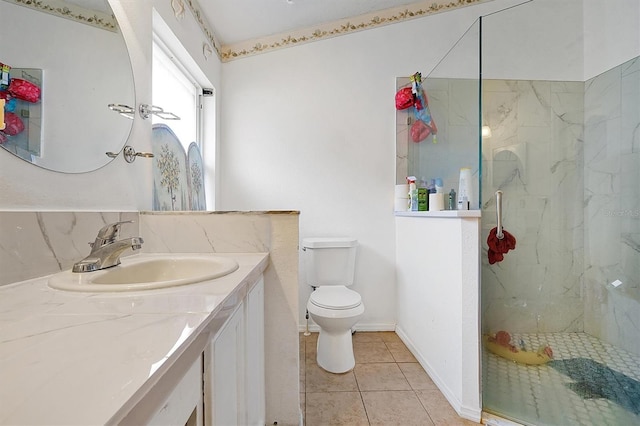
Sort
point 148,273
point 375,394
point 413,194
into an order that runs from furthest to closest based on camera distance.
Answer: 1. point 413,194
2. point 375,394
3. point 148,273

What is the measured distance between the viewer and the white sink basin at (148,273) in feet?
2.04

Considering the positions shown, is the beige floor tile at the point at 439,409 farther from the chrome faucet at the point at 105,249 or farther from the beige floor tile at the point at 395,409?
the chrome faucet at the point at 105,249

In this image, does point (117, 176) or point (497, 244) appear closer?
point (117, 176)

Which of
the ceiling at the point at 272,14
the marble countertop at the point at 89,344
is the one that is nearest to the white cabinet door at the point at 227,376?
the marble countertop at the point at 89,344

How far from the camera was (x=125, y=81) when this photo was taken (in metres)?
1.09

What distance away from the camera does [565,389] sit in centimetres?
132

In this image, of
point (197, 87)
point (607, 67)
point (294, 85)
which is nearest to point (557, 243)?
point (607, 67)

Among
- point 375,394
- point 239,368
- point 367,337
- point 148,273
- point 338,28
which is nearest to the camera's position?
point 239,368

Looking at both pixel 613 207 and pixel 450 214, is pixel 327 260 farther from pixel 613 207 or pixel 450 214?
pixel 613 207

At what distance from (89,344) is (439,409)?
4.98 feet

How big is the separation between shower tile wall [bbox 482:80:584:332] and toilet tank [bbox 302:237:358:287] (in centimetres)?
92

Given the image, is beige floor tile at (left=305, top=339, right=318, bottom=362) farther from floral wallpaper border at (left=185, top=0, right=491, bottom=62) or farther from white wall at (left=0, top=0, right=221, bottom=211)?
floral wallpaper border at (left=185, top=0, right=491, bottom=62)

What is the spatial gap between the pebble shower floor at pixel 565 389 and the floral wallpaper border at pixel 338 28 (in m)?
2.37

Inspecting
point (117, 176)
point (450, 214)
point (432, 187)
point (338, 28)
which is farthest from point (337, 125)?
point (117, 176)
